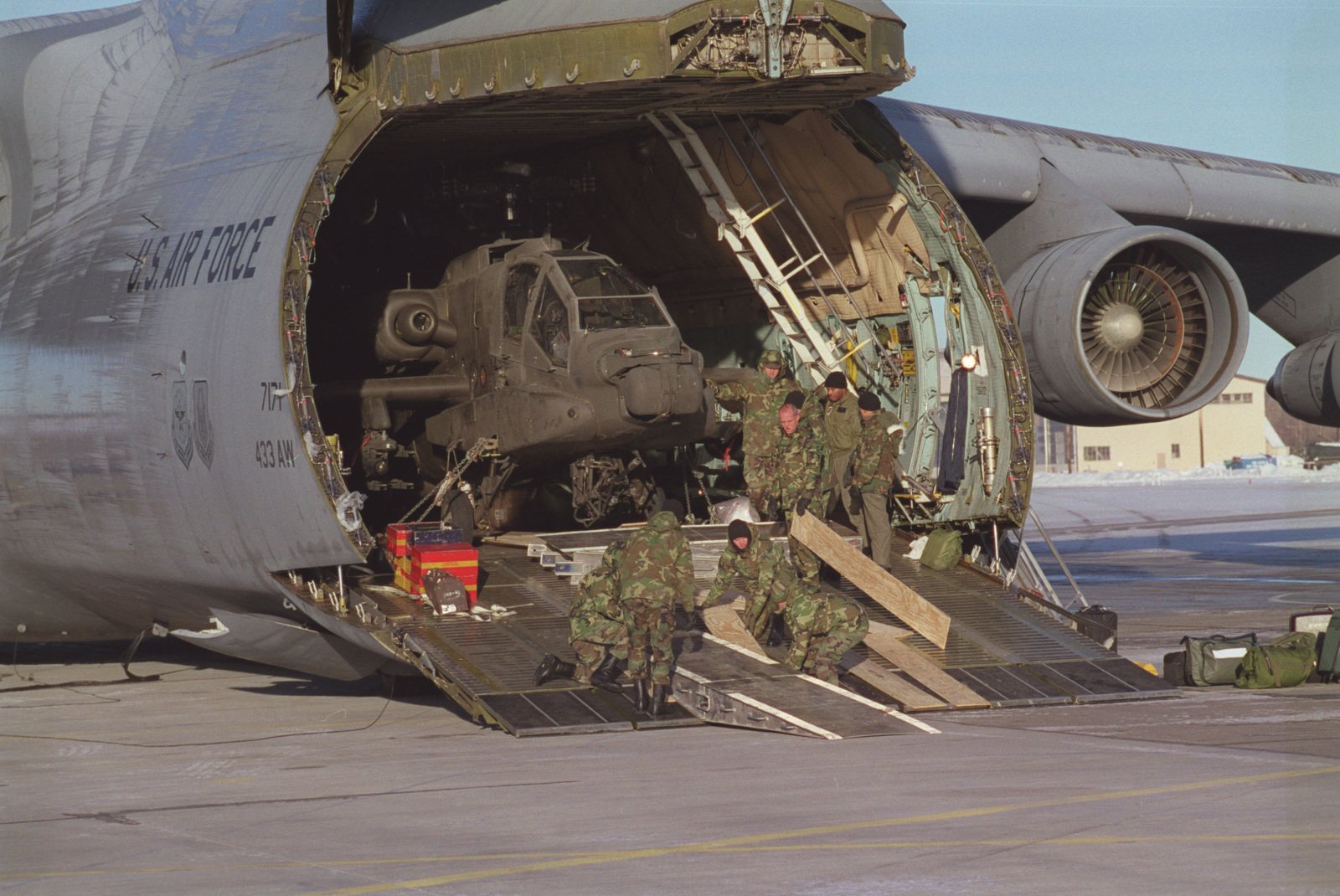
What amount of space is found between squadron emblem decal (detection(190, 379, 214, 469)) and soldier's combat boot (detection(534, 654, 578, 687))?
3373mm

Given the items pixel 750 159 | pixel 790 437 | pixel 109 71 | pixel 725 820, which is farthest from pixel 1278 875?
pixel 109 71

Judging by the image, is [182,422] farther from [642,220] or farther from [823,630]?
[642,220]

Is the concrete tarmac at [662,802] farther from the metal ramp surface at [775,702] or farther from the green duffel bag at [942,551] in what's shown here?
the green duffel bag at [942,551]

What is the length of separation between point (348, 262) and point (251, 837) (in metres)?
11.7

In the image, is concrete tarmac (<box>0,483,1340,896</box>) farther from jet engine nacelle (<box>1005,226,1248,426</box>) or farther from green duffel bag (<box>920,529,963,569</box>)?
jet engine nacelle (<box>1005,226,1248,426</box>)

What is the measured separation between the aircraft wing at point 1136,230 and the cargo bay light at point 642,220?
1270 mm

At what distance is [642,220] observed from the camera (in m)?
19.0

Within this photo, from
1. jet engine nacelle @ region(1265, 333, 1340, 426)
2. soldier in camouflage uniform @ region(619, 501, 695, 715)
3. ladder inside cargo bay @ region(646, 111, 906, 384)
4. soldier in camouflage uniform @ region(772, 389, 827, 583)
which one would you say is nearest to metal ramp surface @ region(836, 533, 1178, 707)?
soldier in camouflage uniform @ region(772, 389, 827, 583)

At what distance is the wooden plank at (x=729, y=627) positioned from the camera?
44.2 ft

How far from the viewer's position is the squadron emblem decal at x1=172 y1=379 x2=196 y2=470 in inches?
552

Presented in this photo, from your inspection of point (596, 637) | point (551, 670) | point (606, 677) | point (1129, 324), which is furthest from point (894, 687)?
point (1129, 324)

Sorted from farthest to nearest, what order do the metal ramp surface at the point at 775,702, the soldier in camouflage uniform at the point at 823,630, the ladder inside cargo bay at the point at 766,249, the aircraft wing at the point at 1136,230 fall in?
the ladder inside cargo bay at the point at 766,249 < the aircraft wing at the point at 1136,230 < the soldier in camouflage uniform at the point at 823,630 < the metal ramp surface at the point at 775,702

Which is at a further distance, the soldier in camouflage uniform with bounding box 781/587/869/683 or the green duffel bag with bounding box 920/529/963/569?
the green duffel bag with bounding box 920/529/963/569

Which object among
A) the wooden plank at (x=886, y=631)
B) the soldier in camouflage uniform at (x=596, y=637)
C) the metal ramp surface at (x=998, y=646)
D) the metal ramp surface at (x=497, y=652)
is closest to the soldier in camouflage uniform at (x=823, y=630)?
the metal ramp surface at (x=998, y=646)
